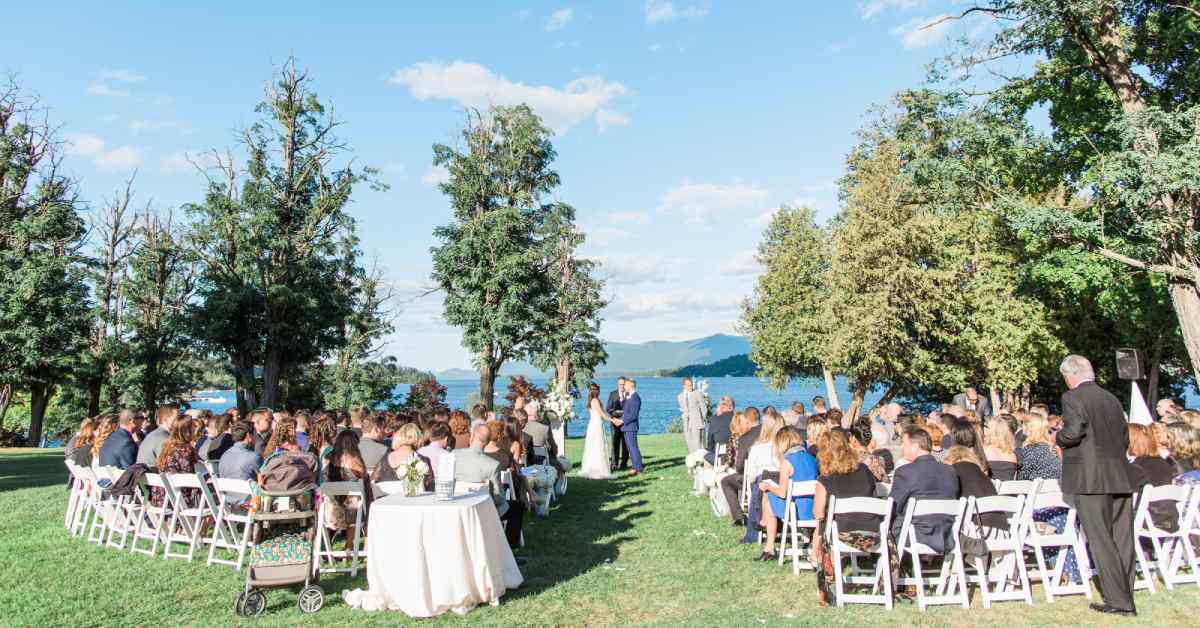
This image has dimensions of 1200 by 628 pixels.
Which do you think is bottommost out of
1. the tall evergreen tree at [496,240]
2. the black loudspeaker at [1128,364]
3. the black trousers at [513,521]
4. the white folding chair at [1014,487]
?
the black trousers at [513,521]

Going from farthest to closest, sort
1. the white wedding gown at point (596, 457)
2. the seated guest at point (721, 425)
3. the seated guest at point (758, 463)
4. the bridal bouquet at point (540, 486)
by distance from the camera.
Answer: the white wedding gown at point (596, 457)
the seated guest at point (721, 425)
the bridal bouquet at point (540, 486)
the seated guest at point (758, 463)

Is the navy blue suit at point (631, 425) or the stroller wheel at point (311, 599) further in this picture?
the navy blue suit at point (631, 425)

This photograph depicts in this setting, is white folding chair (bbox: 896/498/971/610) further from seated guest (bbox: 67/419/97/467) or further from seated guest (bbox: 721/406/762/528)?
seated guest (bbox: 67/419/97/467)

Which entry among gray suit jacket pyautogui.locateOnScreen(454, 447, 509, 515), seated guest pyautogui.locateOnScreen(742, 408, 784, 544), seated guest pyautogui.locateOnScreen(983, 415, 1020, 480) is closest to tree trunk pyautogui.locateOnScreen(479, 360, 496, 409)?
seated guest pyautogui.locateOnScreen(742, 408, 784, 544)

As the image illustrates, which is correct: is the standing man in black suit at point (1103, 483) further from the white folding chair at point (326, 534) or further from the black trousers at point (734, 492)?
the white folding chair at point (326, 534)

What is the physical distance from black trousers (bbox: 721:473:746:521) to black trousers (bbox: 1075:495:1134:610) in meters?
4.01

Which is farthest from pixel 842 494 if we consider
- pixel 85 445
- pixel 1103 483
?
pixel 85 445

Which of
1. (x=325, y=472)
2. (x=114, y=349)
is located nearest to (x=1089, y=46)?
(x=325, y=472)

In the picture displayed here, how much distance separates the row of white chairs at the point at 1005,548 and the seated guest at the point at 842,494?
0.10 meters

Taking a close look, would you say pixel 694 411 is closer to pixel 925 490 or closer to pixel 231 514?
pixel 925 490

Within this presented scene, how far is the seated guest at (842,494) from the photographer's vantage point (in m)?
6.07

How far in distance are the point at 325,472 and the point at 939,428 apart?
22.7 ft

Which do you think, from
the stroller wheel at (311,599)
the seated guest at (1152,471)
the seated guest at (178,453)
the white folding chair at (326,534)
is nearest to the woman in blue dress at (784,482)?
the seated guest at (1152,471)

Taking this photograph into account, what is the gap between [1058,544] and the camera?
6.04 metres
